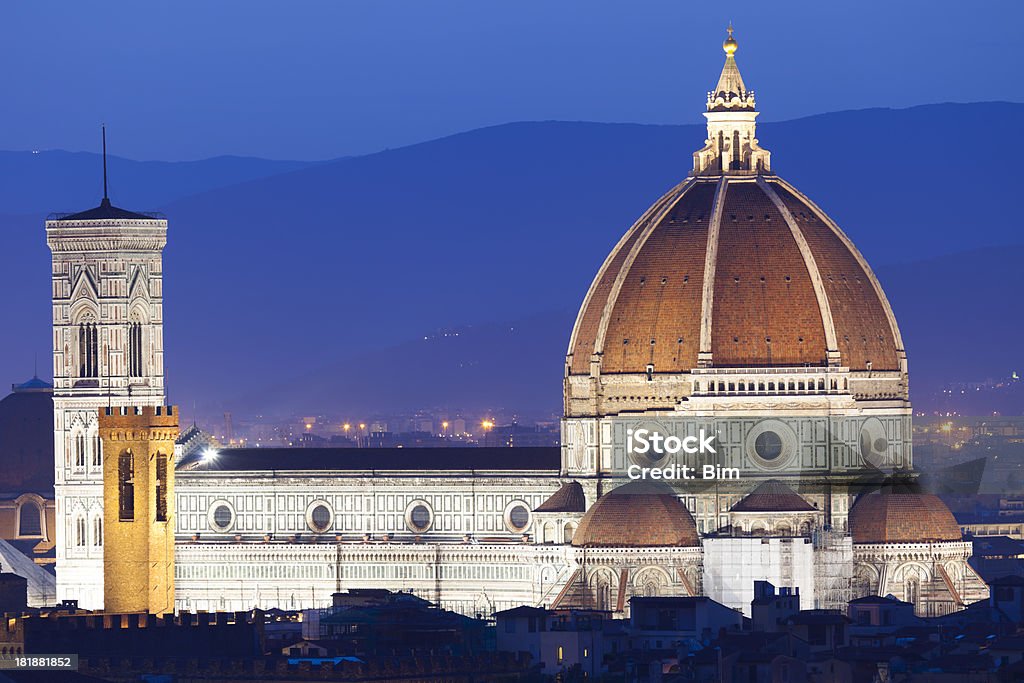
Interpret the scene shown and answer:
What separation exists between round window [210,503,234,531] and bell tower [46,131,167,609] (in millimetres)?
4815

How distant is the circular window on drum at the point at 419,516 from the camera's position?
6319 inches

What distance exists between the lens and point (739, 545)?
15112 cm

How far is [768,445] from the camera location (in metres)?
156

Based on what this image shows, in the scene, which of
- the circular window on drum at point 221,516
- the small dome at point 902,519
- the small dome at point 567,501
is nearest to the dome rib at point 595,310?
the small dome at point 567,501

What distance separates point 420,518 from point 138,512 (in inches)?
1192

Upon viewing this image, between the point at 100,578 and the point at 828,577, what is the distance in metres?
26.2

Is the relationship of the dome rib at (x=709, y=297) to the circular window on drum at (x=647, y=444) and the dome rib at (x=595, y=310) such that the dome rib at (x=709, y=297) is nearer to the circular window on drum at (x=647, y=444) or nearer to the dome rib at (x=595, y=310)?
the dome rib at (x=595, y=310)

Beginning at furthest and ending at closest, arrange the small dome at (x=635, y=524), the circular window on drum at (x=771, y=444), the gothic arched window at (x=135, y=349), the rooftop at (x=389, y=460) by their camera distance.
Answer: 1. the gothic arched window at (x=135, y=349)
2. the rooftop at (x=389, y=460)
3. the circular window on drum at (x=771, y=444)
4. the small dome at (x=635, y=524)

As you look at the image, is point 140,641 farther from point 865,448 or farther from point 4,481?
point 4,481

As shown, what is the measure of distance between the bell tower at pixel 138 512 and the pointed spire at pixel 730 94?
1339 inches

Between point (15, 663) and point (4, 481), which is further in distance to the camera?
point (4, 481)

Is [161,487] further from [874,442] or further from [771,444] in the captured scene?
[874,442]

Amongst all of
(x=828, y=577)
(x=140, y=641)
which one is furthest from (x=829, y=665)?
(x=828, y=577)

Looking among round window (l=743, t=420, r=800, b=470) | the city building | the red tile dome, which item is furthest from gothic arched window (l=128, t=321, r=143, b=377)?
round window (l=743, t=420, r=800, b=470)
